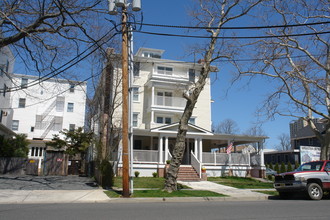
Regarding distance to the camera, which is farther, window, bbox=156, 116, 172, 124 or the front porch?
window, bbox=156, 116, 172, 124

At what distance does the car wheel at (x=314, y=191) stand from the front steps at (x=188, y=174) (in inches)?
437

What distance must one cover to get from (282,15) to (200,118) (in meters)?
16.8

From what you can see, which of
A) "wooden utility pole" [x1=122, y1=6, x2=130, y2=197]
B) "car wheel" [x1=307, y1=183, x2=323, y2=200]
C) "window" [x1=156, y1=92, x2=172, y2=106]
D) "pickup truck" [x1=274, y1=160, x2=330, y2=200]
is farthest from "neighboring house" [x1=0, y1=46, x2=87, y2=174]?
"car wheel" [x1=307, y1=183, x2=323, y2=200]

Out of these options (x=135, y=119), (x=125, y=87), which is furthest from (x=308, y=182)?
(x=135, y=119)

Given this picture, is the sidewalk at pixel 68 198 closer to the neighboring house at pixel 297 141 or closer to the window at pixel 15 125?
the window at pixel 15 125

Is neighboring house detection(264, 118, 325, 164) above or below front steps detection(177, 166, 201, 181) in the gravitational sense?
above

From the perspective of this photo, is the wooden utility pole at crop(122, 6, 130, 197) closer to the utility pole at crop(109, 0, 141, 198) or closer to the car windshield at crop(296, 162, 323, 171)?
the utility pole at crop(109, 0, 141, 198)

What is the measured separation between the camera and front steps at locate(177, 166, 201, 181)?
23.2 meters

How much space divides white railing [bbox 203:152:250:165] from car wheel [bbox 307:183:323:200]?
46.3ft

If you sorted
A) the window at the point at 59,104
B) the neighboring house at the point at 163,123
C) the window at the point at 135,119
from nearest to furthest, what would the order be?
the neighboring house at the point at 163,123
the window at the point at 135,119
the window at the point at 59,104

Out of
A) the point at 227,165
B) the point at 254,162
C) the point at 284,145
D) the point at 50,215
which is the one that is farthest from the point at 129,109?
the point at 284,145

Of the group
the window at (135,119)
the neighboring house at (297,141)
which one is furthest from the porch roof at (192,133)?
the neighboring house at (297,141)

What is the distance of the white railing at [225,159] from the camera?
2714cm

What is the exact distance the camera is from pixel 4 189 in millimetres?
14109
